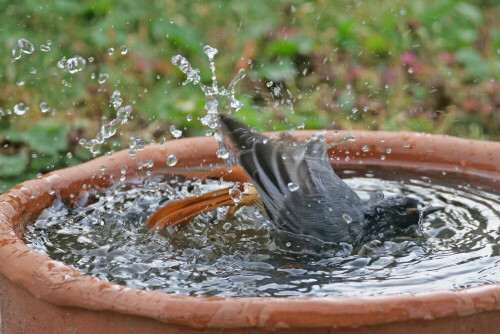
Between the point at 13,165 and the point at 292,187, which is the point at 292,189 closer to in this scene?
the point at 292,187

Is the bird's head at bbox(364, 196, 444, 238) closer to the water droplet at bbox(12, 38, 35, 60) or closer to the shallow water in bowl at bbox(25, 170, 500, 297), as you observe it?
the shallow water in bowl at bbox(25, 170, 500, 297)

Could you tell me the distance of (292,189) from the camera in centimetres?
266

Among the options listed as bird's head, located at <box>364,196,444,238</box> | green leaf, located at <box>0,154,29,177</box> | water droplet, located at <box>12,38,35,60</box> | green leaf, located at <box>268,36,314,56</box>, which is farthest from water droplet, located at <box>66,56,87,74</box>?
bird's head, located at <box>364,196,444,238</box>

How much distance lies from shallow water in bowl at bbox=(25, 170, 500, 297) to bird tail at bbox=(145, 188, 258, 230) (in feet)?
0.13

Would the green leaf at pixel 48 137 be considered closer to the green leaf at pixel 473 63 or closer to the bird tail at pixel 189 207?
the bird tail at pixel 189 207

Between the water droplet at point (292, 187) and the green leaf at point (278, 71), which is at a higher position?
the green leaf at point (278, 71)

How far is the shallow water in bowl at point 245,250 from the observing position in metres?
2.38

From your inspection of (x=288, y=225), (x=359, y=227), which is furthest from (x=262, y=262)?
(x=359, y=227)

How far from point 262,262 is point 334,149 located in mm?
1113

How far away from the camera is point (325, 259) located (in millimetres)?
2619

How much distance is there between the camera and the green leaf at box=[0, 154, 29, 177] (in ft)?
15.7

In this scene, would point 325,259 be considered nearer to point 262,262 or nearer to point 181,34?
point 262,262

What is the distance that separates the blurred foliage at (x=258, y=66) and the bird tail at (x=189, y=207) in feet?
7.40

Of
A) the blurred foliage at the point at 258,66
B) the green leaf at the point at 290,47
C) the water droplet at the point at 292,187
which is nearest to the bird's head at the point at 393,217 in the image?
the water droplet at the point at 292,187
